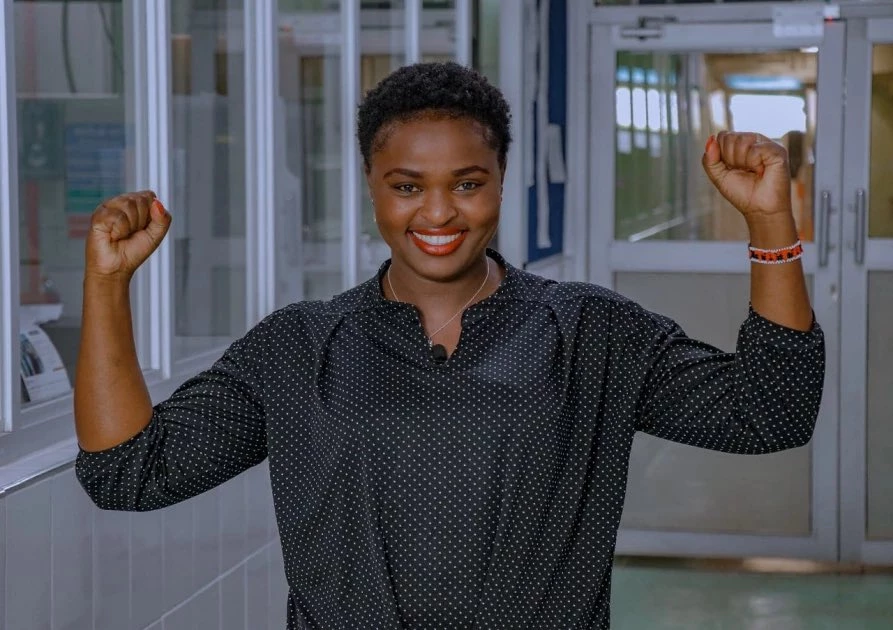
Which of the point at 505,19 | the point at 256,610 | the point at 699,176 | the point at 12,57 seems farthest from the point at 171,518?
the point at 699,176

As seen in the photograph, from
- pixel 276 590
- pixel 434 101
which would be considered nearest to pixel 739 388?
pixel 434 101

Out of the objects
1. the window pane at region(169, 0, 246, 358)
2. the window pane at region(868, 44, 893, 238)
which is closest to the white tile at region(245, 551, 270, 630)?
the window pane at region(169, 0, 246, 358)

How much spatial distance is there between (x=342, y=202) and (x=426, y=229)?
7.80ft

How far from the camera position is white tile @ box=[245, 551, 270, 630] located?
10.5 feet

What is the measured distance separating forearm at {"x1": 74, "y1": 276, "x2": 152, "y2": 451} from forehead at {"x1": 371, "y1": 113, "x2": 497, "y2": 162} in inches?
12.7

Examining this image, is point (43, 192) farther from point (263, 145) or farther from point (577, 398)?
point (577, 398)

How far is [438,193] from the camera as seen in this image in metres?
1.55

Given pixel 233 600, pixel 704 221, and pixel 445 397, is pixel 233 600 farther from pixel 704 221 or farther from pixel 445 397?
pixel 704 221

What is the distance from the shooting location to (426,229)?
1.56 meters

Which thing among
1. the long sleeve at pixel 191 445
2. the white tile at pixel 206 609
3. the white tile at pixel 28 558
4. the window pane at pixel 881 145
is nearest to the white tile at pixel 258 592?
the white tile at pixel 206 609

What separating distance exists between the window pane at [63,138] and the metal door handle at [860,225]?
314 centimetres

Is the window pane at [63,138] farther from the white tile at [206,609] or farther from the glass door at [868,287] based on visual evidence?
the glass door at [868,287]

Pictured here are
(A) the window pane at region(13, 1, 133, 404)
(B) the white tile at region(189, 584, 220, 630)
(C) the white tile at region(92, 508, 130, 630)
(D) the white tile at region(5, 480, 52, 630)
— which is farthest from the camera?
(A) the window pane at region(13, 1, 133, 404)

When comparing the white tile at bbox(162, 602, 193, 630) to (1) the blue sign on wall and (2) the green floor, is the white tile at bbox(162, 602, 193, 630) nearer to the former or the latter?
(1) the blue sign on wall
